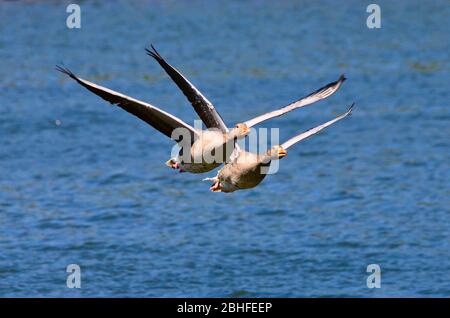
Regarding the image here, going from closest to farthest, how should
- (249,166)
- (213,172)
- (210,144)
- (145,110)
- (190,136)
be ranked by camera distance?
(145,110) → (210,144) → (249,166) → (190,136) → (213,172)

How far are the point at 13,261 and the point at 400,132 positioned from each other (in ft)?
50.5

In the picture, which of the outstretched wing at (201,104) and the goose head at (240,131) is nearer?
Answer: the goose head at (240,131)

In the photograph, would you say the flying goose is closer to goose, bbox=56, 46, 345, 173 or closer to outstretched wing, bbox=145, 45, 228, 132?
goose, bbox=56, 46, 345, 173

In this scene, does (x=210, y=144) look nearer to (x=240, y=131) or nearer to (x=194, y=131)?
(x=194, y=131)

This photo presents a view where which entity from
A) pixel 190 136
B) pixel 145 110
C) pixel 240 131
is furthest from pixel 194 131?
pixel 145 110

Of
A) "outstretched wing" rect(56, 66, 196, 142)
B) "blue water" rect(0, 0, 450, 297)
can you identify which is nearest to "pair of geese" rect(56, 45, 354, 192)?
"outstretched wing" rect(56, 66, 196, 142)

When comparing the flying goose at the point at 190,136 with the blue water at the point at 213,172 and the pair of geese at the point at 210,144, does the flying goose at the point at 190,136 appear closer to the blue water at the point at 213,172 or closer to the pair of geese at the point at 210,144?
the pair of geese at the point at 210,144

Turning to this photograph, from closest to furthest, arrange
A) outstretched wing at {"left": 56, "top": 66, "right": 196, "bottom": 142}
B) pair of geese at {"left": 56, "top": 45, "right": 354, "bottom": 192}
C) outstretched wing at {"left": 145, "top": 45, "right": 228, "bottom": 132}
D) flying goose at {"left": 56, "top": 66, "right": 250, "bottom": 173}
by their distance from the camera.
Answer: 1. outstretched wing at {"left": 56, "top": 66, "right": 196, "bottom": 142}
2. flying goose at {"left": 56, "top": 66, "right": 250, "bottom": 173}
3. pair of geese at {"left": 56, "top": 45, "right": 354, "bottom": 192}
4. outstretched wing at {"left": 145, "top": 45, "right": 228, "bottom": 132}

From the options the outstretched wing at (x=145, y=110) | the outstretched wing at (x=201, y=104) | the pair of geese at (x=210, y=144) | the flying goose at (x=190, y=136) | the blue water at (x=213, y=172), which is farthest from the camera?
the blue water at (x=213, y=172)

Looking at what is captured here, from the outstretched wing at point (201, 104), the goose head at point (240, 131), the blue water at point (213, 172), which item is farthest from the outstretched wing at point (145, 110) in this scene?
the blue water at point (213, 172)

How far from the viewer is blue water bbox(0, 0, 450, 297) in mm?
25203

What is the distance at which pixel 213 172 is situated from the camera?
29375 mm

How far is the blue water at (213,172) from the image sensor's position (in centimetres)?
2520
